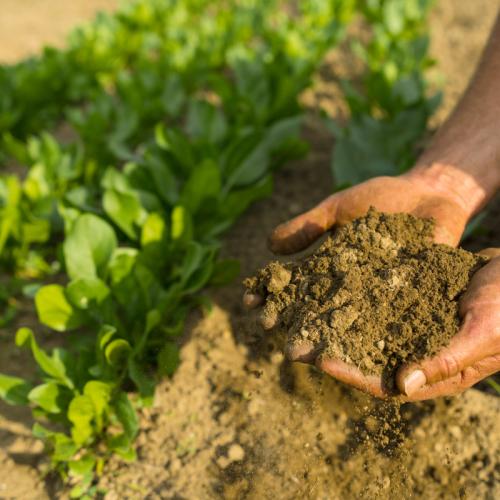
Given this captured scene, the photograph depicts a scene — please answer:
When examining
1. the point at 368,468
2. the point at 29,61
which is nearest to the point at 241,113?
the point at 368,468

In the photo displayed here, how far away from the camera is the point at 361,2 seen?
5660 mm

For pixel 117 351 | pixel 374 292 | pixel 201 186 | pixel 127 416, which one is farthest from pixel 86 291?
pixel 374 292

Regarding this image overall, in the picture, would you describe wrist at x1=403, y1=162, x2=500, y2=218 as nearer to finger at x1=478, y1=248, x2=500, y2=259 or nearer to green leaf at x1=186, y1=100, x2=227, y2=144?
finger at x1=478, y1=248, x2=500, y2=259

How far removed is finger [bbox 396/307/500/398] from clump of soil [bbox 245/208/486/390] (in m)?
0.03

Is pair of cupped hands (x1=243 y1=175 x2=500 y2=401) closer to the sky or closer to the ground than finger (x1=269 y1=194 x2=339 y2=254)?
closer to the ground

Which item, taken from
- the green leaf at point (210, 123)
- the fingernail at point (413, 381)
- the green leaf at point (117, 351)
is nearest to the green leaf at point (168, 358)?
the green leaf at point (117, 351)

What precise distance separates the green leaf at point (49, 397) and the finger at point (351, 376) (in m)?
0.98

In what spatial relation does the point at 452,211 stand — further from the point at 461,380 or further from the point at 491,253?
the point at 461,380

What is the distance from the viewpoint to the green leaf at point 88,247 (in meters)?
2.28

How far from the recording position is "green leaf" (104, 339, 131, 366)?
1992 mm

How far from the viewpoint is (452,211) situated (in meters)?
2.04

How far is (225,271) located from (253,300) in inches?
23.3

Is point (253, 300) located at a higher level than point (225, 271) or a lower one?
higher

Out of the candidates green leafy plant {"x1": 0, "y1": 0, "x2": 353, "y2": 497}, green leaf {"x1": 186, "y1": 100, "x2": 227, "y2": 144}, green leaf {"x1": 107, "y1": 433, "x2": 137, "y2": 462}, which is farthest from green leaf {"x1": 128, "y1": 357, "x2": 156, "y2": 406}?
green leaf {"x1": 186, "y1": 100, "x2": 227, "y2": 144}
